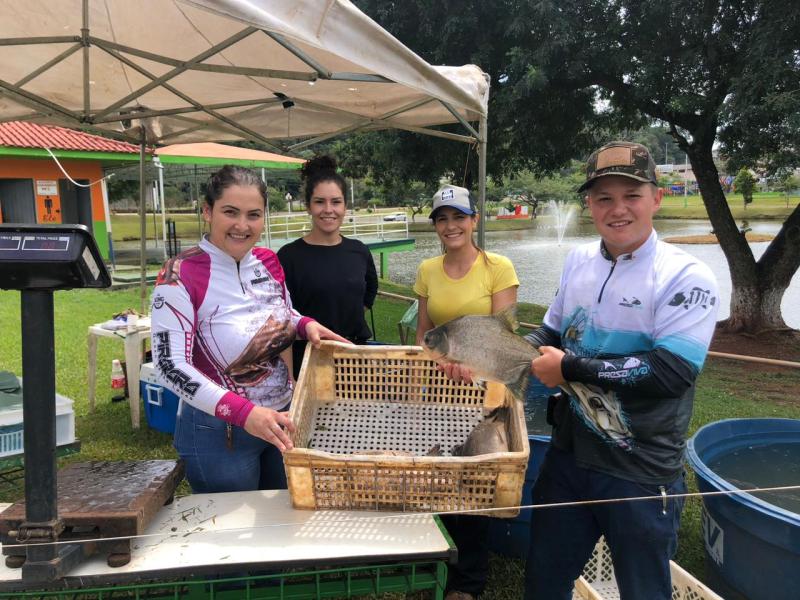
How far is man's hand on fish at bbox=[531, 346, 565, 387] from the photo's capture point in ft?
6.39

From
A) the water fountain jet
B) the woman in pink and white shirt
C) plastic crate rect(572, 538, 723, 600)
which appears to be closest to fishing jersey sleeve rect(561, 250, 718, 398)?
plastic crate rect(572, 538, 723, 600)

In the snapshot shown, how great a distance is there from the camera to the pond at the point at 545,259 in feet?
52.4

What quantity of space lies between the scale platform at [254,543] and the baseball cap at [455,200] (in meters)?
1.65

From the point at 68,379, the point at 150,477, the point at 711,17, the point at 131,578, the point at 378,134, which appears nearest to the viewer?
the point at 131,578

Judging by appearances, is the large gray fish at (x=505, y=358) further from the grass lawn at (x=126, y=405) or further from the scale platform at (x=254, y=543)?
the grass lawn at (x=126, y=405)

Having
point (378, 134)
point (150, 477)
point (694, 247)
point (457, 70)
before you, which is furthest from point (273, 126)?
point (694, 247)

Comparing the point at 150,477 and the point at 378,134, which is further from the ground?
the point at 378,134

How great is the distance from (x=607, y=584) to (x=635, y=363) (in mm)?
1828

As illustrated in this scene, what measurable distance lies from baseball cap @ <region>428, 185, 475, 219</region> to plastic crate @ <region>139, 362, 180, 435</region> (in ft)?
9.57

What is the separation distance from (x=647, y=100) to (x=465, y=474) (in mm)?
8751

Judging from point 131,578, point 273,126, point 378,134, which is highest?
point 378,134

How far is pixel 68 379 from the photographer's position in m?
6.65

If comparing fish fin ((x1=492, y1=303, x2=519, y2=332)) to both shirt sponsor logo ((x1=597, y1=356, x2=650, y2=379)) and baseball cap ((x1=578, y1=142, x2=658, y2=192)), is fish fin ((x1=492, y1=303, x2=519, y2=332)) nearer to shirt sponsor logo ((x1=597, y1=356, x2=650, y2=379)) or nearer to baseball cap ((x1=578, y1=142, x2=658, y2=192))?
shirt sponsor logo ((x1=597, y1=356, x2=650, y2=379))

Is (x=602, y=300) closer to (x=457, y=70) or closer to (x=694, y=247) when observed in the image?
(x=457, y=70)
